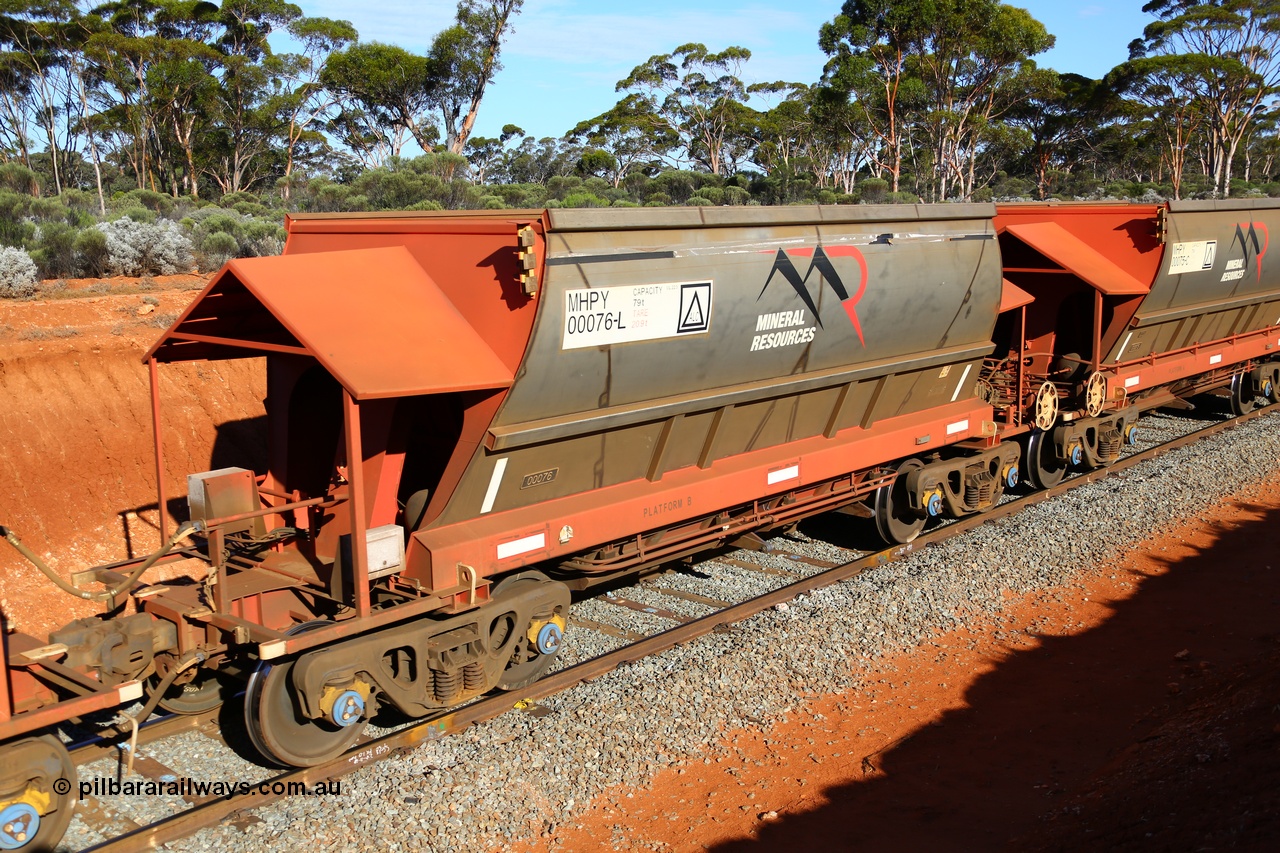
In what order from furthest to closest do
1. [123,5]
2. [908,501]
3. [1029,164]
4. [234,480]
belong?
[1029,164] → [123,5] → [908,501] → [234,480]

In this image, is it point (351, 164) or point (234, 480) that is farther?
point (351, 164)

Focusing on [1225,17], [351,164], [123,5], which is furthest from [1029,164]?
[123,5]

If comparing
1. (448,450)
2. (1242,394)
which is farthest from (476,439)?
(1242,394)

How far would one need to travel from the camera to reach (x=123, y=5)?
38406 millimetres

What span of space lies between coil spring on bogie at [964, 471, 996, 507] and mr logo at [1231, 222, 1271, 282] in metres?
6.20

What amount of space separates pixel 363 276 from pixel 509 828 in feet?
11.0

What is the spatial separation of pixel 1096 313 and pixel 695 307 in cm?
635

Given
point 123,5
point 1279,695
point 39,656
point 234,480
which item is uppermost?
point 123,5

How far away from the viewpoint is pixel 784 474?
8.91m

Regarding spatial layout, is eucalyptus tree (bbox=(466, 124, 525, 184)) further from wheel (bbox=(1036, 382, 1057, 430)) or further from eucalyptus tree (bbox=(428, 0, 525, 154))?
wheel (bbox=(1036, 382, 1057, 430))

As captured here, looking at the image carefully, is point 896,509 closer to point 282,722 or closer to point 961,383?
point 961,383

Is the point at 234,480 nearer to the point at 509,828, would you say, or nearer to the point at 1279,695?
the point at 509,828

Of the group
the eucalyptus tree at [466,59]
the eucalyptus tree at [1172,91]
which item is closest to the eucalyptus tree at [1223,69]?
the eucalyptus tree at [1172,91]

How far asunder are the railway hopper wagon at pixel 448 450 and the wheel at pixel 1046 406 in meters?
3.50
